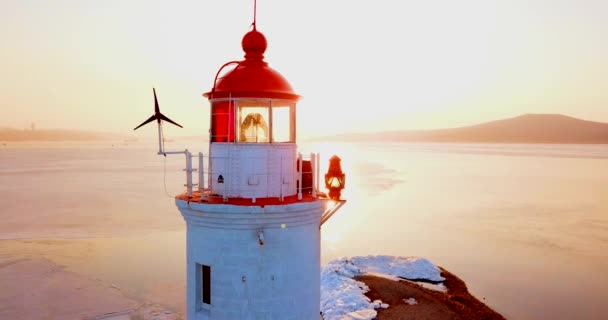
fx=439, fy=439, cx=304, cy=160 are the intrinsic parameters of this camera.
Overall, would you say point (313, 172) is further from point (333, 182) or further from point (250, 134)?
point (250, 134)

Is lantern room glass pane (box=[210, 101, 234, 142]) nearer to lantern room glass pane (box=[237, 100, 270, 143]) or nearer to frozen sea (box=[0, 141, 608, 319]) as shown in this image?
lantern room glass pane (box=[237, 100, 270, 143])

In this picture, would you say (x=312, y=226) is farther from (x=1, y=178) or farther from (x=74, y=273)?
(x=1, y=178)

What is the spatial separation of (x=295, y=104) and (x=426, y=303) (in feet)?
50.5

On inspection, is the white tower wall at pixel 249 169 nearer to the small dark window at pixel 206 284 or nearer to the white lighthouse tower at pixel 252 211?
the white lighthouse tower at pixel 252 211

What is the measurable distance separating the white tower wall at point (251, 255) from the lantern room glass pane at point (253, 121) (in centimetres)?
133

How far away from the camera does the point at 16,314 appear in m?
20.5

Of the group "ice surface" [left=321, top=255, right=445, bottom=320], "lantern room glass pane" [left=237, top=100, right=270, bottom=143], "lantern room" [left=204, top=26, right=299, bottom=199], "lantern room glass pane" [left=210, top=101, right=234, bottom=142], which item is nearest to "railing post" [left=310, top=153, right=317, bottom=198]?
"lantern room" [left=204, top=26, right=299, bottom=199]

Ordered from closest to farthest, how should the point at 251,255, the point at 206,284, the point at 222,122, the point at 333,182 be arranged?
the point at 251,255 < the point at 222,122 < the point at 206,284 < the point at 333,182

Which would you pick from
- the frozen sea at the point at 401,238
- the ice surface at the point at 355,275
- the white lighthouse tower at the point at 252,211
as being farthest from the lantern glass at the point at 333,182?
the frozen sea at the point at 401,238

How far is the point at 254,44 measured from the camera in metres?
8.34

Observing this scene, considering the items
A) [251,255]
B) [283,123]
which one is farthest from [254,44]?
[251,255]

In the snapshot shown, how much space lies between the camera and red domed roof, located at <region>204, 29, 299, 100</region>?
771 cm

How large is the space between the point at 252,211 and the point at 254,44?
321 cm

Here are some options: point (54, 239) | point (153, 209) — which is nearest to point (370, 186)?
point (153, 209)
